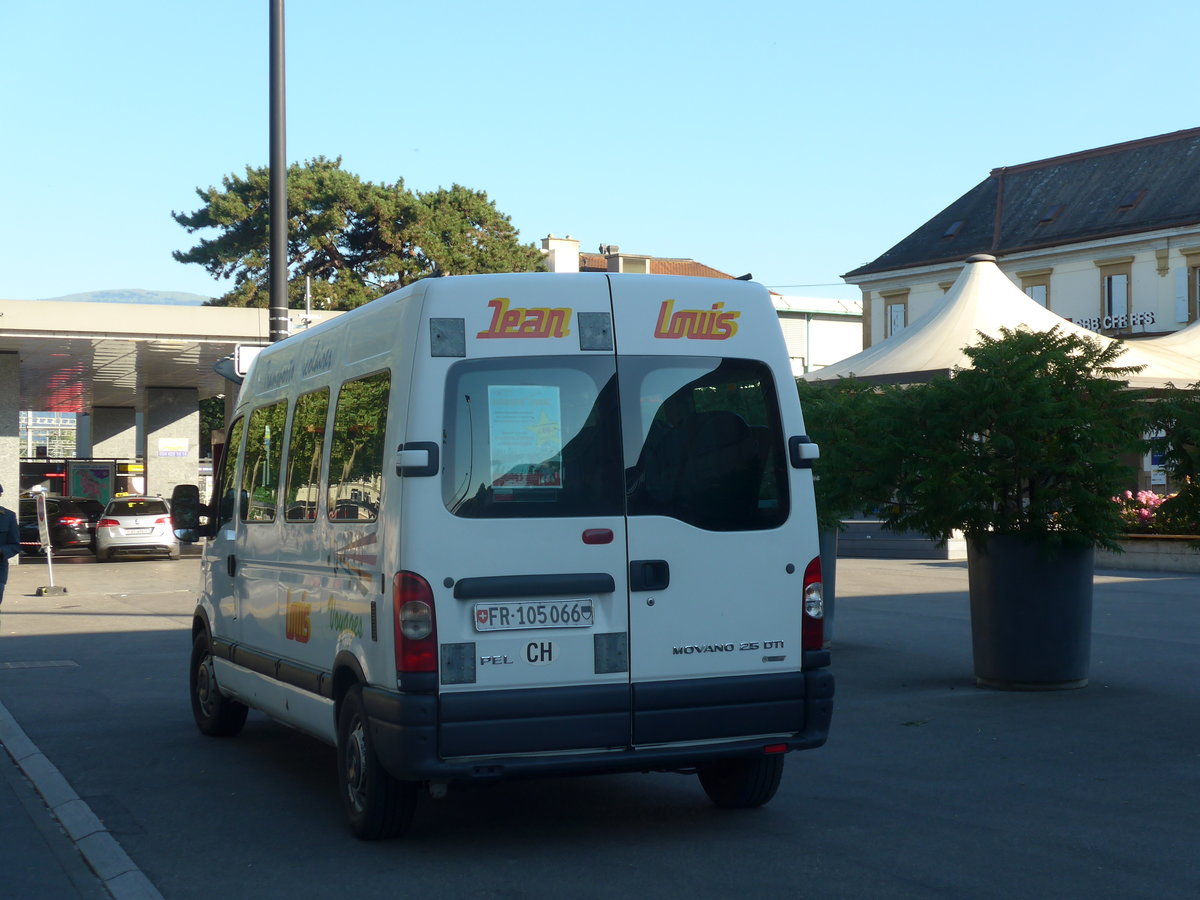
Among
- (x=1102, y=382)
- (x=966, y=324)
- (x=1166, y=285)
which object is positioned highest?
(x=1166, y=285)

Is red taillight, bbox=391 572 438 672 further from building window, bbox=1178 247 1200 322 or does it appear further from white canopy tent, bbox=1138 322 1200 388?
building window, bbox=1178 247 1200 322

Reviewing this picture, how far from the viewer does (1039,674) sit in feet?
36.0

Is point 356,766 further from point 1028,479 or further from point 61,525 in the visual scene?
point 61,525

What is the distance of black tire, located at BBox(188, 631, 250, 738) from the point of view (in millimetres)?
9758

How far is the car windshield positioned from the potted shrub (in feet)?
79.1

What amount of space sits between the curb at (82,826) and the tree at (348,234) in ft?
164

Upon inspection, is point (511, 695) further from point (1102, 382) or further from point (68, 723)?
point (1102, 382)

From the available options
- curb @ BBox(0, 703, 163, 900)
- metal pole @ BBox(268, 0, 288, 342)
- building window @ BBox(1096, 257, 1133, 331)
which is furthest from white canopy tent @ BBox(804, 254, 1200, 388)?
building window @ BBox(1096, 257, 1133, 331)

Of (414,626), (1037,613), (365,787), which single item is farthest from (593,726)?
(1037,613)

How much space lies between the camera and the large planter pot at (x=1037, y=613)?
1095 centimetres

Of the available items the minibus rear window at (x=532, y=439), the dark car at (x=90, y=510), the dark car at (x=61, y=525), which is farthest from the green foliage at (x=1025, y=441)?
the dark car at (x=90, y=510)

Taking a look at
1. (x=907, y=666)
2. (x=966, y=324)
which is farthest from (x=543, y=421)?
(x=966, y=324)

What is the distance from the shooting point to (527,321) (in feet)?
21.5

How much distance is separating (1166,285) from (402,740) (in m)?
54.0
